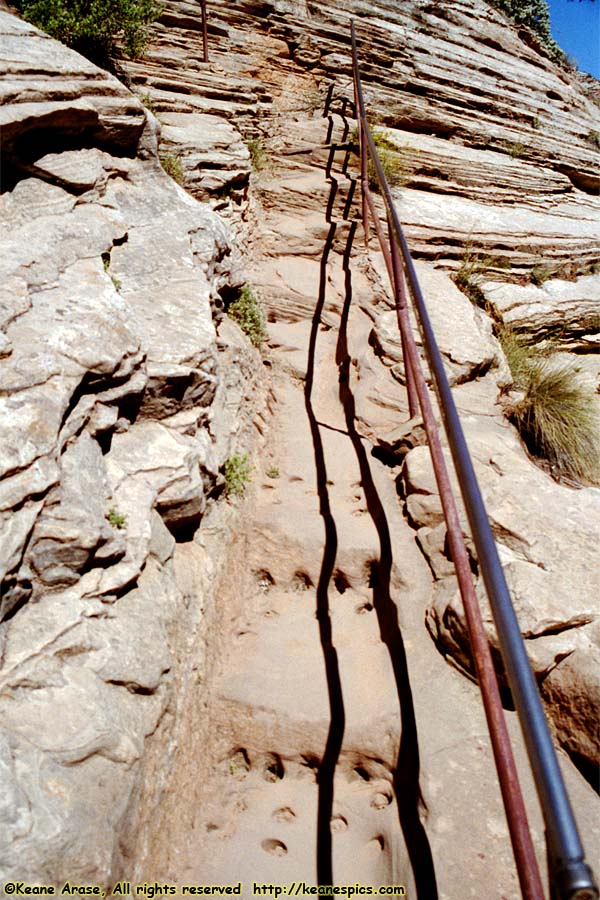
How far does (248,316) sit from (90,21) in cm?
387

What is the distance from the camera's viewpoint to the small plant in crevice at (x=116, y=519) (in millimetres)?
3021

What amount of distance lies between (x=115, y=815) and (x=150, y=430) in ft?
6.81

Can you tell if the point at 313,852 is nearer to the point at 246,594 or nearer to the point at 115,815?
the point at 115,815

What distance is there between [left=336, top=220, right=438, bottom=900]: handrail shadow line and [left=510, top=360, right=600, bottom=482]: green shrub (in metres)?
1.57

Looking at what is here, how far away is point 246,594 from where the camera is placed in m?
3.71

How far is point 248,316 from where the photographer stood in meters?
5.51

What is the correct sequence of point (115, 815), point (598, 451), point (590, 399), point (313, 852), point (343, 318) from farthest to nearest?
point (343, 318) → point (590, 399) → point (598, 451) → point (313, 852) → point (115, 815)

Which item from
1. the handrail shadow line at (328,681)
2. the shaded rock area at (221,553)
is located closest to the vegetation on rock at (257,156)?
the shaded rock area at (221,553)

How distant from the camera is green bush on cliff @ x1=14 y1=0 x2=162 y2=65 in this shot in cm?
606

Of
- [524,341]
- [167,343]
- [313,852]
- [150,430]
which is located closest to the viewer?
[313,852]

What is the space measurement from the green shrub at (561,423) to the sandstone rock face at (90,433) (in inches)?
99.4

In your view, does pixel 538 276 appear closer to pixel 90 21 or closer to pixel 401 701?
pixel 90 21

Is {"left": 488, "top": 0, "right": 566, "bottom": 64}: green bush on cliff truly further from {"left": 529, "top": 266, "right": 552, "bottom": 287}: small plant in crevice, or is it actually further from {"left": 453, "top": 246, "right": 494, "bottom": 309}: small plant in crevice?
{"left": 453, "top": 246, "right": 494, "bottom": 309}: small plant in crevice

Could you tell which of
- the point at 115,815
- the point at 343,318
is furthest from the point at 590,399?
the point at 115,815
